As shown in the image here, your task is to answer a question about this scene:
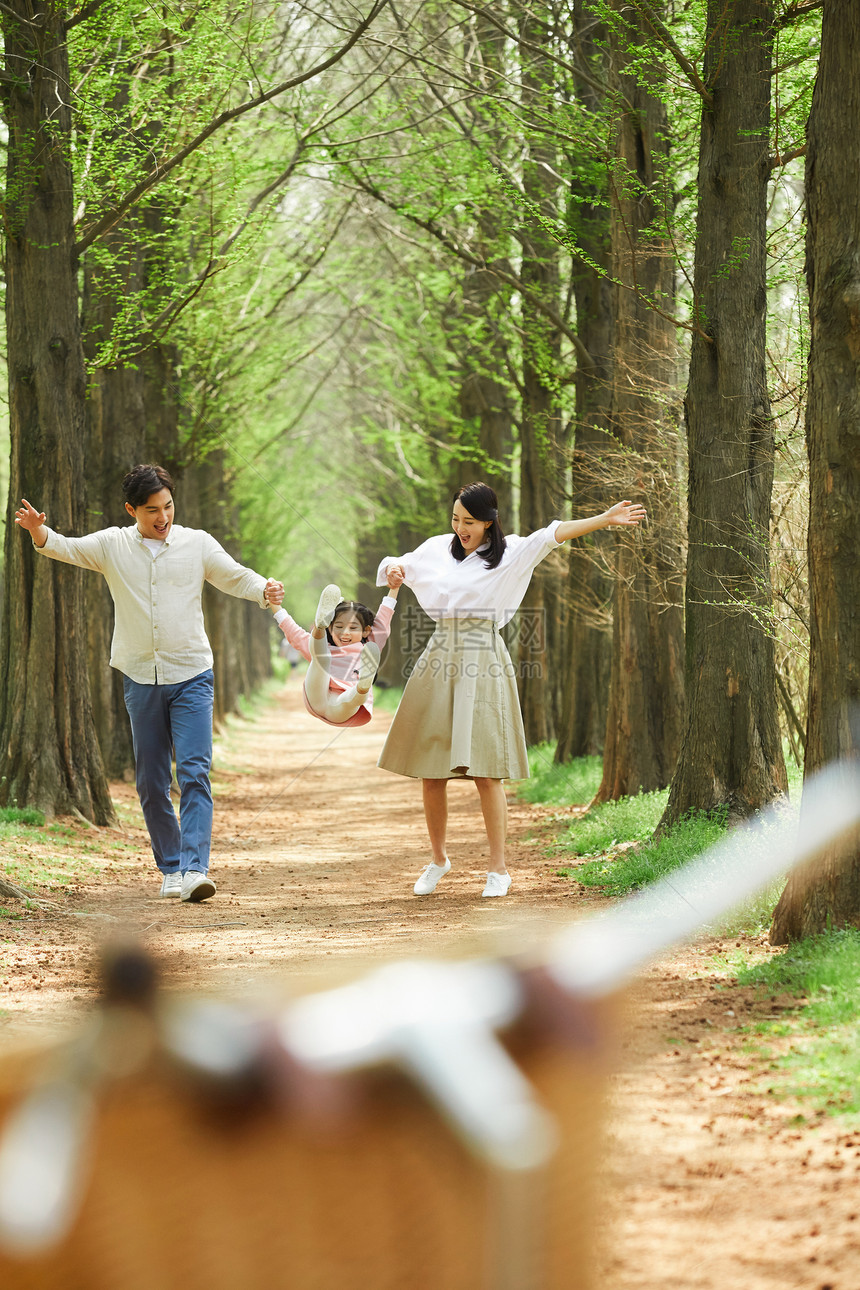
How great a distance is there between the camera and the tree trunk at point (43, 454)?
9703mm

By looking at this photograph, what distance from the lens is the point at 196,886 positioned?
6.65m

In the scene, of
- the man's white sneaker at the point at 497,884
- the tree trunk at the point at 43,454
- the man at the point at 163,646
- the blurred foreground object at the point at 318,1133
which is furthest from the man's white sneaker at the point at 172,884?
the blurred foreground object at the point at 318,1133

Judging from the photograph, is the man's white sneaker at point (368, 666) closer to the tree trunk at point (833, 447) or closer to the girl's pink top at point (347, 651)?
the girl's pink top at point (347, 651)

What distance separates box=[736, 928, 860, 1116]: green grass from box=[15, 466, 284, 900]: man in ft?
10.9

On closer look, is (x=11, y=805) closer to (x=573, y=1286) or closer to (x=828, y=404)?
(x=828, y=404)

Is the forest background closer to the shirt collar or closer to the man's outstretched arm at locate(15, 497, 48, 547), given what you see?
the shirt collar

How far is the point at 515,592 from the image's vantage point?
7020 millimetres

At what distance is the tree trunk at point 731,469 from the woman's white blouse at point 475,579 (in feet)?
4.16

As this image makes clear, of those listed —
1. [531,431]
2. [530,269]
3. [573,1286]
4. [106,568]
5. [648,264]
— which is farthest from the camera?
[531,431]

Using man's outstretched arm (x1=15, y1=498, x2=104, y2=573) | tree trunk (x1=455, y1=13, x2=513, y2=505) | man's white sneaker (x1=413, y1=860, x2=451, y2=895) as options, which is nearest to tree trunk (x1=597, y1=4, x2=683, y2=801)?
tree trunk (x1=455, y1=13, x2=513, y2=505)

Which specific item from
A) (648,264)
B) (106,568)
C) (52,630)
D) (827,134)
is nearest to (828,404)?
(827,134)

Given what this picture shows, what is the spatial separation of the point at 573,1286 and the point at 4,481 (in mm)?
38145

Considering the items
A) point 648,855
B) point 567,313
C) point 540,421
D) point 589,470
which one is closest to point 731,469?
point 648,855

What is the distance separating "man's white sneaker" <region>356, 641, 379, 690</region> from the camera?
6.77 m
